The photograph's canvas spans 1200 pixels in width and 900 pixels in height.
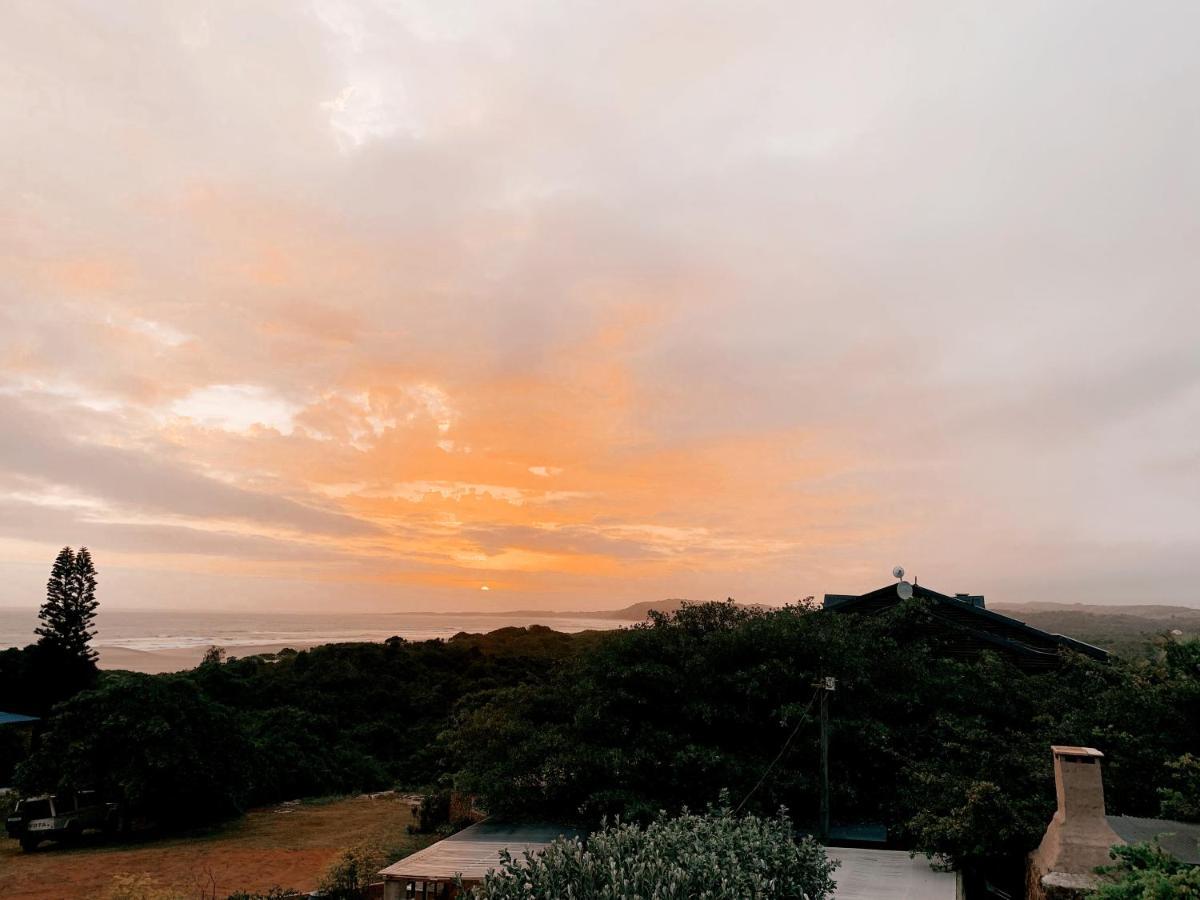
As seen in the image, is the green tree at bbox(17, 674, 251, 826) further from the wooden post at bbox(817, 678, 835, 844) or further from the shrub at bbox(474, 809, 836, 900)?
the shrub at bbox(474, 809, 836, 900)

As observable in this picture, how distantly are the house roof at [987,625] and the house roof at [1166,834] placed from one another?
329 inches

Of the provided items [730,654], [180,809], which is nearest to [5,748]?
[180,809]

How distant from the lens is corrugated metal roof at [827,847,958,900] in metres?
9.59

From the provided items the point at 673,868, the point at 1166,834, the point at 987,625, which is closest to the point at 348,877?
the point at 673,868

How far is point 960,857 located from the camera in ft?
34.4

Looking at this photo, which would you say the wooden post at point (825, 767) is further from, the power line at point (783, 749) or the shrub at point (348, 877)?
the shrub at point (348, 877)

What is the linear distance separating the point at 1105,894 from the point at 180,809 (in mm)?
22186

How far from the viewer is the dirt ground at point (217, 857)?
566 inches

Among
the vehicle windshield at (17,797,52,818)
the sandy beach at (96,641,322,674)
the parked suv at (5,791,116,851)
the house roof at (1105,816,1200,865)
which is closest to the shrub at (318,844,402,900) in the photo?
the parked suv at (5,791,116,851)

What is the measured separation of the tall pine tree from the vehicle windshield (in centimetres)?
2021

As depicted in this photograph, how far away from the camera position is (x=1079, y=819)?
8211 millimetres

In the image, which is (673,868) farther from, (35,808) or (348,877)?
(35,808)

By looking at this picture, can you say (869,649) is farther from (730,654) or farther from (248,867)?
(248,867)

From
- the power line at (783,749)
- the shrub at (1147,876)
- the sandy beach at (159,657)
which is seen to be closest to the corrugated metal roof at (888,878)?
the power line at (783,749)
